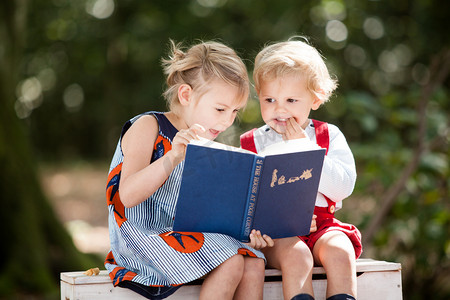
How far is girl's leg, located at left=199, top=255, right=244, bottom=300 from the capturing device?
76.8 inches

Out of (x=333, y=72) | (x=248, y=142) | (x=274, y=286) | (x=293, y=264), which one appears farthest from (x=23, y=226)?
(x=293, y=264)

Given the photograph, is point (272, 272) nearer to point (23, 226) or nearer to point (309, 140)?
point (309, 140)

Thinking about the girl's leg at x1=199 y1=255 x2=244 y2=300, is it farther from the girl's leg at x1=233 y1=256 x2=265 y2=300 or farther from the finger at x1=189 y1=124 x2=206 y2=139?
the finger at x1=189 y1=124 x2=206 y2=139

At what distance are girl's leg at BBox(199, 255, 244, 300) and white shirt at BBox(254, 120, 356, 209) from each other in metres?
0.51

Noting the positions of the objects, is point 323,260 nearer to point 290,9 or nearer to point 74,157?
point 290,9

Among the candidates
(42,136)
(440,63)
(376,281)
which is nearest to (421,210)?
(440,63)

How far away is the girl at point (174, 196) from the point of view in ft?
6.50

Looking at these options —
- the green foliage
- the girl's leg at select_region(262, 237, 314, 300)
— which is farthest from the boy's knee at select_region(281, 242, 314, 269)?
the green foliage

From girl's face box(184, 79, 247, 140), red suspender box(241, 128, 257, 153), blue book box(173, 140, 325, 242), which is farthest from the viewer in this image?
red suspender box(241, 128, 257, 153)

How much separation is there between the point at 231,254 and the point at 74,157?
53.4 ft

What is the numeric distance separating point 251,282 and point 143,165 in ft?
1.88

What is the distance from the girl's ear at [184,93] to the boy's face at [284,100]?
0.33 meters

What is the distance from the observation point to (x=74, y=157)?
57.6 feet

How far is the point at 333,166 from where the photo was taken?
88.4 inches
